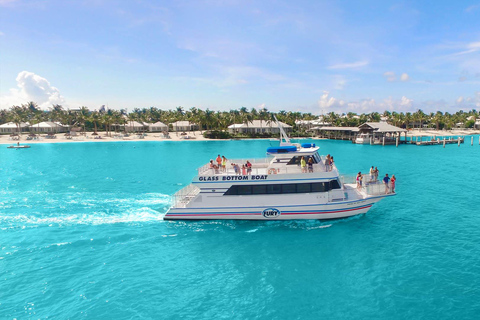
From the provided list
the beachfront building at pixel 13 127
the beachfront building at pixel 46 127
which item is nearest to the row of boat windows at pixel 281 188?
the beachfront building at pixel 46 127

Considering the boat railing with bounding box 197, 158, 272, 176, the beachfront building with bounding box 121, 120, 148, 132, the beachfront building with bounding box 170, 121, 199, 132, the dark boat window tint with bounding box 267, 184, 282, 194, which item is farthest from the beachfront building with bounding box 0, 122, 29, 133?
the dark boat window tint with bounding box 267, 184, 282, 194

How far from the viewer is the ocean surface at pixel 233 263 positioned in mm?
12781

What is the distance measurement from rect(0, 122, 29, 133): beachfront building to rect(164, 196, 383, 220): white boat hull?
389 ft

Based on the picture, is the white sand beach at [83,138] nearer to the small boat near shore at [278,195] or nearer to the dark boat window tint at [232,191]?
the small boat near shore at [278,195]

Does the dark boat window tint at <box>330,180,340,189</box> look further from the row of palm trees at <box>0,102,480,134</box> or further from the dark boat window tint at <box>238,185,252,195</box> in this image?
the row of palm trees at <box>0,102,480,134</box>

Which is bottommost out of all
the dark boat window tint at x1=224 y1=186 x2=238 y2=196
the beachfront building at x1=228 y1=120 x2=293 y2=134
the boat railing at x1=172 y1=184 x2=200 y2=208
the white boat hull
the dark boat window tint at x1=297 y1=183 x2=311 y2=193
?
the white boat hull

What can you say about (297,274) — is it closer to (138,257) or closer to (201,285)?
(201,285)

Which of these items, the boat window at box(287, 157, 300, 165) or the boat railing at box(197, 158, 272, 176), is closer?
the boat railing at box(197, 158, 272, 176)

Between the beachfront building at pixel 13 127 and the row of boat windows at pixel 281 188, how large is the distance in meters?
121

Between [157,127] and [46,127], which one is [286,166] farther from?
[46,127]

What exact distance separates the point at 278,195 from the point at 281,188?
0.59 meters

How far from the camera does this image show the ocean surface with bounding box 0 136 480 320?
1278cm

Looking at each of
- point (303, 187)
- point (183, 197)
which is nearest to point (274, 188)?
point (303, 187)

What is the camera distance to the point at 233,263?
53.4 ft
